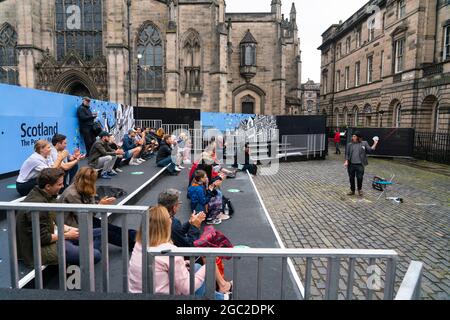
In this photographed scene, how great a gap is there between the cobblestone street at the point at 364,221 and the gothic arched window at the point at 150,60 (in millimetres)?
19260

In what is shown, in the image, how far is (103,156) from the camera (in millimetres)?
8922

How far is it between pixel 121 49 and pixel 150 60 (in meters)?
3.76

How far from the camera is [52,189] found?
353 cm

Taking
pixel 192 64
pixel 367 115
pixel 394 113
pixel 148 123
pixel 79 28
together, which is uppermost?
pixel 79 28

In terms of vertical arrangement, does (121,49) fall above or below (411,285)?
above

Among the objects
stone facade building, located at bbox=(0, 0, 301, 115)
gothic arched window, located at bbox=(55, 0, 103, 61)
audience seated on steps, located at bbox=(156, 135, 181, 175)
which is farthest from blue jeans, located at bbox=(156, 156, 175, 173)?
gothic arched window, located at bbox=(55, 0, 103, 61)

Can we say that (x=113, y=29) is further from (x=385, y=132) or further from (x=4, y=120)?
(x=385, y=132)

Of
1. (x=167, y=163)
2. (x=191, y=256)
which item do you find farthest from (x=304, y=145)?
(x=191, y=256)

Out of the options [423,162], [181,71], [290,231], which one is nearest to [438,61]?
[423,162]

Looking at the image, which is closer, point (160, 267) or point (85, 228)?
point (85, 228)

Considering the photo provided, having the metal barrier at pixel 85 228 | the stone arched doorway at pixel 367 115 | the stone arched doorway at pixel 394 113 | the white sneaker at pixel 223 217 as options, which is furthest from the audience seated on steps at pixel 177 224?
the stone arched doorway at pixel 367 115

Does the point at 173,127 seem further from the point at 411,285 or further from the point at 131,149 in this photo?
the point at 411,285

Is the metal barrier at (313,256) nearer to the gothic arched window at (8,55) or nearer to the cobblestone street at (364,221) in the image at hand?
the cobblestone street at (364,221)

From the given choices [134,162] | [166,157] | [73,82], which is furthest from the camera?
Answer: [73,82]
